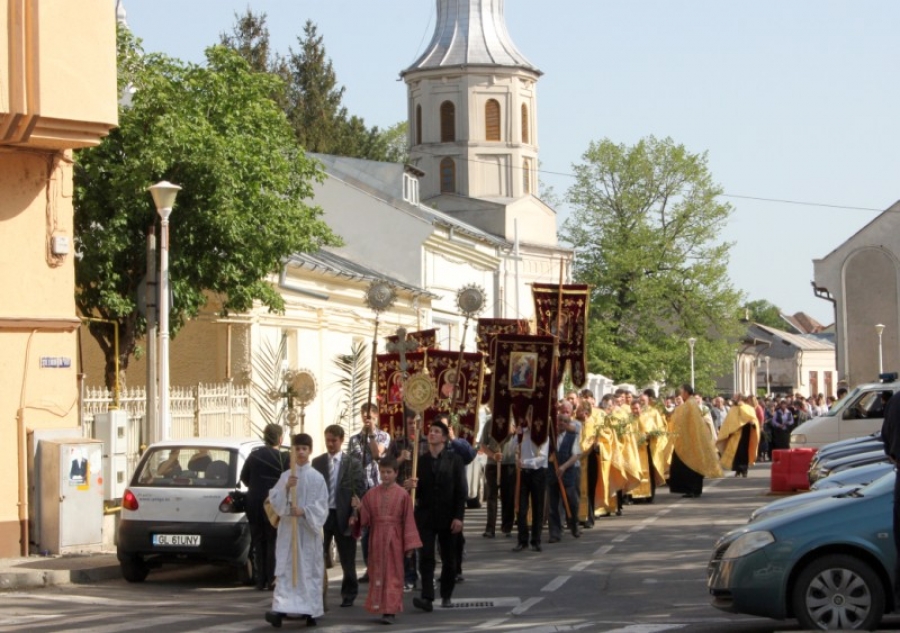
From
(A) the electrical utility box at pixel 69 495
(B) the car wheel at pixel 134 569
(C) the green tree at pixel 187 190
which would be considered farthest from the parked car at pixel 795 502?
(C) the green tree at pixel 187 190

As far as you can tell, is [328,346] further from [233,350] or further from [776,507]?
[776,507]

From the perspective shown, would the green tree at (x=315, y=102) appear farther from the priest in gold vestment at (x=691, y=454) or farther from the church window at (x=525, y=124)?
the priest in gold vestment at (x=691, y=454)

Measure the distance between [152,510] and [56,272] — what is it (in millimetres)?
4210

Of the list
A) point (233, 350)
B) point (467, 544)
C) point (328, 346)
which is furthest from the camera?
point (328, 346)

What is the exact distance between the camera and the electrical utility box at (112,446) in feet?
69.2

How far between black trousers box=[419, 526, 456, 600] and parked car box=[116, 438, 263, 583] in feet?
8.88

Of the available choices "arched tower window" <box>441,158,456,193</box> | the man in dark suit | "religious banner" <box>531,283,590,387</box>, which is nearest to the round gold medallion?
the man in dark suit

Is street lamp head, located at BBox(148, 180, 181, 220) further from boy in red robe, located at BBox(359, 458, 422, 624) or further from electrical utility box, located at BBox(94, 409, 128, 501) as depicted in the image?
boy in red robe, located at BBox(359, 458, 422, 624)

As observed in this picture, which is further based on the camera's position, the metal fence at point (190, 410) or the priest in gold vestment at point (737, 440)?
the priest in gold vestment at point (737, 440)

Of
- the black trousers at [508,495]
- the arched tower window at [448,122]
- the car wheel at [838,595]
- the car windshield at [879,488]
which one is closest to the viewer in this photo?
the car wheel at [838,595]

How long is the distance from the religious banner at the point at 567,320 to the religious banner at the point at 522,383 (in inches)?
48.8

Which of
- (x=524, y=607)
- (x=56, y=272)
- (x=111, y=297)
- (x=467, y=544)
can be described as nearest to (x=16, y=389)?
(x=56, y=272)

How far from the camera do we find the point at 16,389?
19.8 metres

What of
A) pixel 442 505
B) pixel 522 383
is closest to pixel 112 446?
pixel 522 383
